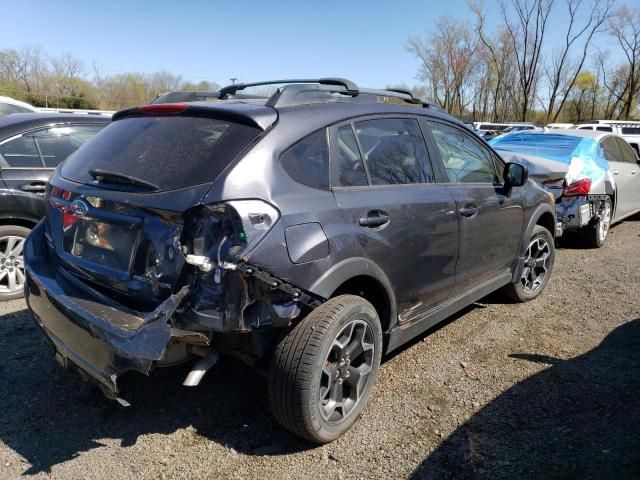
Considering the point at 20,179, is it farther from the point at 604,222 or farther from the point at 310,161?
the point at 604,222

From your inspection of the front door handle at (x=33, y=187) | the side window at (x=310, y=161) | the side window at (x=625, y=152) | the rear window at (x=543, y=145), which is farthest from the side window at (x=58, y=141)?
the side window at (x=625, y=152)

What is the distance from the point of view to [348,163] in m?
2.90

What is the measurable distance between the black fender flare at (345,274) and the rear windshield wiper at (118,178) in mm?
928

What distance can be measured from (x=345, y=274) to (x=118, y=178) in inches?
50.5

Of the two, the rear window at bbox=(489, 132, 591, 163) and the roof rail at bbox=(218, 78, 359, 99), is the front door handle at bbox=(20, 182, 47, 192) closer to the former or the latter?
the roof rail at bbox=(218, 78, 359, 99)

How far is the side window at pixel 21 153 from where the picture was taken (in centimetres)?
485

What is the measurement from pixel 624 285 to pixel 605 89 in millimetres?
53337

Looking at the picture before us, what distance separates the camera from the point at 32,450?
2.66 metres

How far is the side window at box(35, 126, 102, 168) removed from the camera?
5086 mm

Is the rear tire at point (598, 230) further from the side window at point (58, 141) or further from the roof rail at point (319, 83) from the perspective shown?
the side window at point (58, 141)

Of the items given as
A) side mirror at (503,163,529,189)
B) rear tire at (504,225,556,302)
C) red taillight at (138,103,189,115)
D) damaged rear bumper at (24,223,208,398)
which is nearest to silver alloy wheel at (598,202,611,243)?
rear tire at (504,225,556,302)

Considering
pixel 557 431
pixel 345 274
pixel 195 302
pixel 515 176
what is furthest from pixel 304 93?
pixel 557 431

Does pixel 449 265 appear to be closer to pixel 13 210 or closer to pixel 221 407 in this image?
pixel 221 407

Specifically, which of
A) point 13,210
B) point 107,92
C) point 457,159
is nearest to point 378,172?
point 457,159
